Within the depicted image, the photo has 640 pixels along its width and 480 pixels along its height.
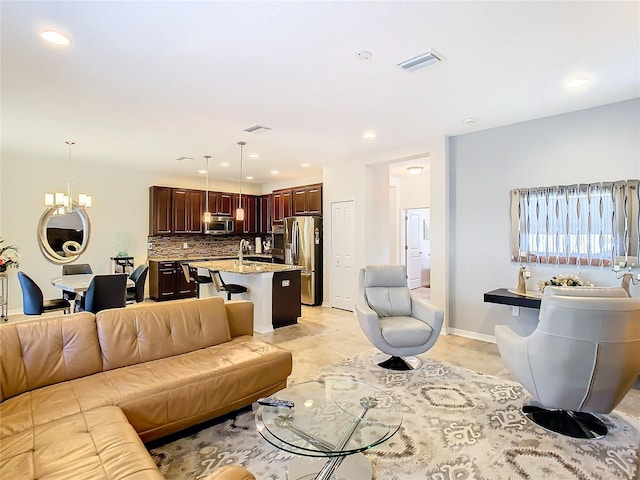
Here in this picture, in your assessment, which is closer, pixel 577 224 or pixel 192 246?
pixel 577 224

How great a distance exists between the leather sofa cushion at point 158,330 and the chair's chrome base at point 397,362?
1678 millimetres

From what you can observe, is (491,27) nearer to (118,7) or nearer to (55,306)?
(118,7)

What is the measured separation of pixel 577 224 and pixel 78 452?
4792mm

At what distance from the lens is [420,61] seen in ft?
9.15

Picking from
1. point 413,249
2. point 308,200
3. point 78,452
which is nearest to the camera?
point 78,452

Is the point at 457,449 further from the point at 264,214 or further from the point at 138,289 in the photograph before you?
the point at 264,214

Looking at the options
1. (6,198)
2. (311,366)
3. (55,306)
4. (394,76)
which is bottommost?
(311,366)

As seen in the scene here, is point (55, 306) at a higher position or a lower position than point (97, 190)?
lower

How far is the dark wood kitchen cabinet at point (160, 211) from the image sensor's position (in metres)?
7.38

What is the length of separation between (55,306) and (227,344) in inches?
130

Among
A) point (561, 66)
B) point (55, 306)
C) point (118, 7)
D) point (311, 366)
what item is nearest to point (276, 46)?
point (118, 7)

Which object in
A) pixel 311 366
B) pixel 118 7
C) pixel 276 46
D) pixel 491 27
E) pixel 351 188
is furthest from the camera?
pixel 351 188

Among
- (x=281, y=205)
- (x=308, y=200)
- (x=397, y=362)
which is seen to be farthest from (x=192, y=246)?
(x=397, y=362)

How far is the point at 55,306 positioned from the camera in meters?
4.72
